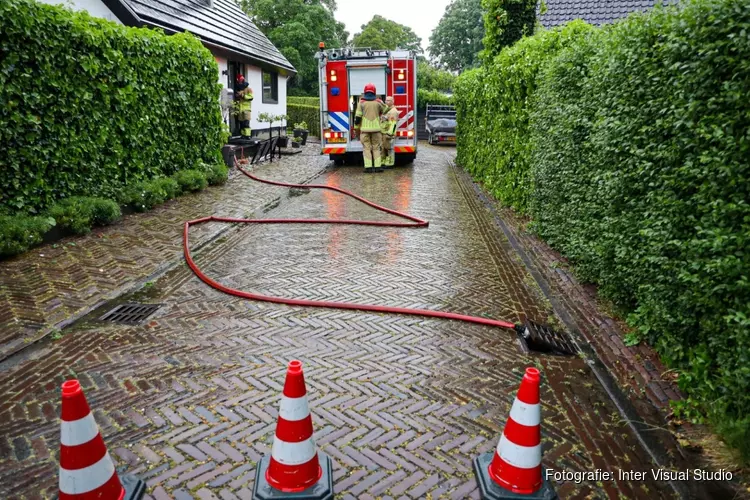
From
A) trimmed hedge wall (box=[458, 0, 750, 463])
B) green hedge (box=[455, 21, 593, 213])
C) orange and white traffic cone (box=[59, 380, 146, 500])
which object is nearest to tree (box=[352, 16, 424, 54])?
green hedge (box=[455, 21, 593, 213])

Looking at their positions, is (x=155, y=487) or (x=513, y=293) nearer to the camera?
(x=155, y=487)

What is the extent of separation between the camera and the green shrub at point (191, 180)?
10.6 meters

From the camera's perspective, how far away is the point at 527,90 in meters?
8.60

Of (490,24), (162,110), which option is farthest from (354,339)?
(490,24)

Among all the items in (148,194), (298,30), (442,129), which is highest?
(298,30)

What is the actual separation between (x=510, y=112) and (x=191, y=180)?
21.8 ft

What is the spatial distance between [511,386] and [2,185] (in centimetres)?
654

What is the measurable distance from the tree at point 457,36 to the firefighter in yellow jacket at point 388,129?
64.3 meters

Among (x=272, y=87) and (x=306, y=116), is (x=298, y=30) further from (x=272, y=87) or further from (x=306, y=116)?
(x=272, y=87)

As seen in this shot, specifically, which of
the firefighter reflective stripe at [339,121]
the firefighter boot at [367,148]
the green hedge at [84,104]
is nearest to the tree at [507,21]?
the firefighter boot at [367,148]

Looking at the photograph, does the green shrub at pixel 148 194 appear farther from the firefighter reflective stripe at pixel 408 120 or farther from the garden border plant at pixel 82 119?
the firefighter reflective stripe at pixel 408 120

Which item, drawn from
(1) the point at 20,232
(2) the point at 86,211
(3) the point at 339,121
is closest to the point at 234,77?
(3) the point at 339,121

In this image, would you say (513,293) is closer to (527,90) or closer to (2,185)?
(527,90)

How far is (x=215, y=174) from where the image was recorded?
1212 cm
